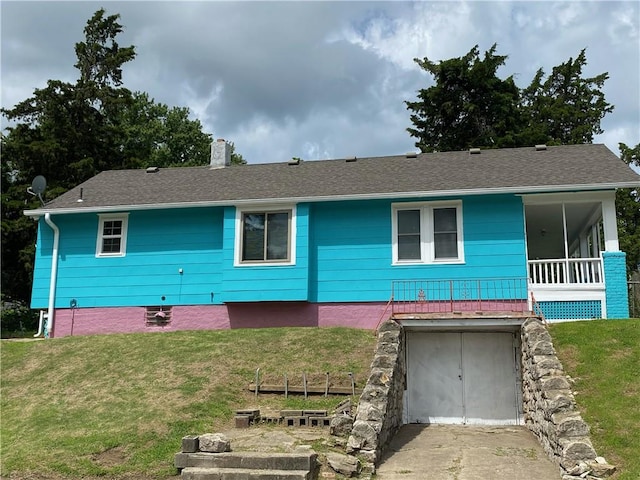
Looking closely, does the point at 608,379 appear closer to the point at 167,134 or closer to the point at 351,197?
the point at 351,197

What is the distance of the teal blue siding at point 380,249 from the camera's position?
14.2 metres

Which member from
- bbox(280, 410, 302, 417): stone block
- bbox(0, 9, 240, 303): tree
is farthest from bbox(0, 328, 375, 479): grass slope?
bbox(0, 9, 240, 303): tree

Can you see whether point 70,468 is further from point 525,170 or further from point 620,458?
point 525,170

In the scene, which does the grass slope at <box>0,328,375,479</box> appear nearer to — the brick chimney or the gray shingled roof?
the gray shingled roof

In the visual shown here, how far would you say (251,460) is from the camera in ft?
25.6

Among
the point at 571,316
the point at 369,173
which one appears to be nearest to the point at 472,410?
the point at 571,316

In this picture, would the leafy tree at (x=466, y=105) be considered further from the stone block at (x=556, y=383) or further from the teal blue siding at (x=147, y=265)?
the stone block at (x=556, y=383)

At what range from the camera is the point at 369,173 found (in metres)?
16.7

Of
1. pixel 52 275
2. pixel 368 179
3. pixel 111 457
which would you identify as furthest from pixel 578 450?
pixel 52 275

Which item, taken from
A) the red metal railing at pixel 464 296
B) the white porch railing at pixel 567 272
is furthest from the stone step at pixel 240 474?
the white porch railing at pixel 567 272

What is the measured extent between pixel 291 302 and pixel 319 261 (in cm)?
125

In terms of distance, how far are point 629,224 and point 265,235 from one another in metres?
25.3

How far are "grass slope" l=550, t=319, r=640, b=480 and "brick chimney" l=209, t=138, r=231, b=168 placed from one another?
11841mm

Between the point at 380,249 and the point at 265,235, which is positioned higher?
the point at 265,235
